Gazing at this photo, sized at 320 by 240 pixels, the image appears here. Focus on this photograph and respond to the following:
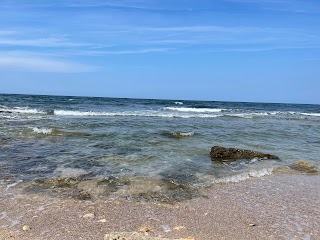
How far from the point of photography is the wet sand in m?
4.56

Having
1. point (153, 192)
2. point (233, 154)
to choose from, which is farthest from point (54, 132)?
point (153, 192)

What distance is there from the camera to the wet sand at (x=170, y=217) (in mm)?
4562

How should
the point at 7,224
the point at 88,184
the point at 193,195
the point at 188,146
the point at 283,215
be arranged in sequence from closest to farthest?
1. the point at 7,224
2. the point at 283,215
3. the point at 193,195
4. the point at 88,184
5. the point at 188,146

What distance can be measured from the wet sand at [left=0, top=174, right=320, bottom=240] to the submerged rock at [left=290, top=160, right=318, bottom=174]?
90.2 inches

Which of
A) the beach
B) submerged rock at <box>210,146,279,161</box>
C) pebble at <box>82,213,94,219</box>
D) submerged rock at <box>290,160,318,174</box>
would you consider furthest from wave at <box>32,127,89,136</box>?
pebble at <box>82,213,94,219</box>

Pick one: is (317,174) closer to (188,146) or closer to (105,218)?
(188,146)

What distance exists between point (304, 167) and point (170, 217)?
17.8ft

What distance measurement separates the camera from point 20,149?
10523 mm

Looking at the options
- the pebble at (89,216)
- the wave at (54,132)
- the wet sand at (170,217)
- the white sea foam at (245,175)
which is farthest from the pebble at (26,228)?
the wave at (54,132)

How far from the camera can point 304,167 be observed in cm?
913

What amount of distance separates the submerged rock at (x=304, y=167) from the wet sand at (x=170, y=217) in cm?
229

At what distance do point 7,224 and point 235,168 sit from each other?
5907 mm

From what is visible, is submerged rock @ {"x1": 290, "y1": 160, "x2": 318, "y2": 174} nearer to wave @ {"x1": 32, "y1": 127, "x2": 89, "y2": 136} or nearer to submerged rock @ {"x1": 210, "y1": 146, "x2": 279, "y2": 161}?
submerged rock @ {"x1": 210, "y1": 146, "x2": 279, "y2": 161}

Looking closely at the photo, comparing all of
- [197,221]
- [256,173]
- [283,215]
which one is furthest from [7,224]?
[256,173]
